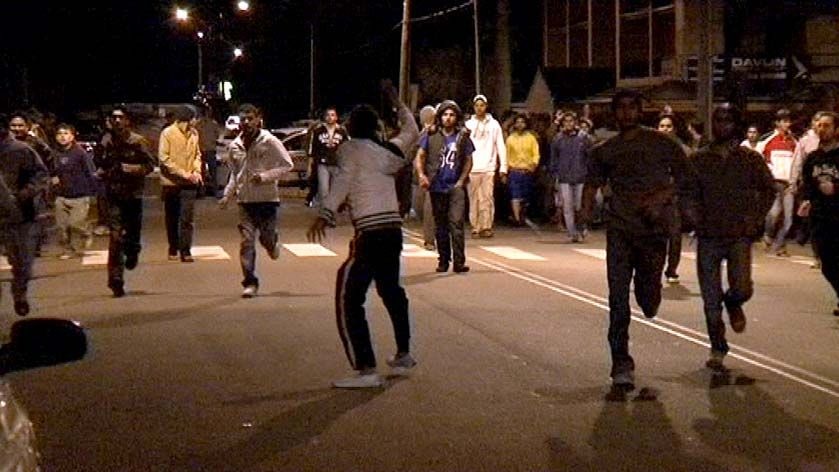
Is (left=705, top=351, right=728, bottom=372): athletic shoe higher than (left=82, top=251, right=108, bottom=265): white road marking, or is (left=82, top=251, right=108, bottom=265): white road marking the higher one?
(left=82, top=251, right=108, bottom=265): white road marking

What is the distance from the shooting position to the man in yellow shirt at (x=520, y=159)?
1023 inches

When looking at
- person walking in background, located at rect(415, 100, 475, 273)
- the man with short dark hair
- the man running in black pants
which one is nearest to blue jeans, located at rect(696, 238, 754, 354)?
the man running in black pants

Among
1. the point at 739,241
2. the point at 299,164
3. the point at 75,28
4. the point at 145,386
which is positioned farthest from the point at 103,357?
the point at 75,28

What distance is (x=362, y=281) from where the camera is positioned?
1062cm

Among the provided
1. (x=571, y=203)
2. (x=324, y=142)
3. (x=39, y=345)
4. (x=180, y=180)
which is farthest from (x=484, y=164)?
(x=39, y=345)

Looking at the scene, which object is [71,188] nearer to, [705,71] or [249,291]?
[249,291]

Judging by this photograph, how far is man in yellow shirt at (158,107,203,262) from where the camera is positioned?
19719 millimetres

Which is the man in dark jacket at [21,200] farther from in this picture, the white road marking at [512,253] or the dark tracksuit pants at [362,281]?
the white road marking at [512,253]

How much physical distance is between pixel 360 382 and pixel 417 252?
34.0ft

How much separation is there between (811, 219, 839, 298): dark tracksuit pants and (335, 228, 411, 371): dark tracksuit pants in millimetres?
4496

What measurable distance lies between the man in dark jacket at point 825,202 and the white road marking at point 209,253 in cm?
859

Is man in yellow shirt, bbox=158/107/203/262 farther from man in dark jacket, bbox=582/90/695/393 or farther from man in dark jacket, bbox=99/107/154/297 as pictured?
man in dark jacket, bbox=582/90/695/393

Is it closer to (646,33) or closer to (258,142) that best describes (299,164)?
(646,33)

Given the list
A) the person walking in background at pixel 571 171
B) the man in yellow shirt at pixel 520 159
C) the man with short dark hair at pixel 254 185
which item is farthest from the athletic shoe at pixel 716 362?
the man in yellow shirt at pixel 520 159
